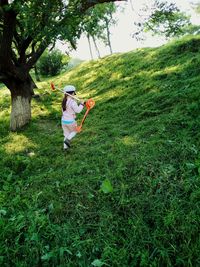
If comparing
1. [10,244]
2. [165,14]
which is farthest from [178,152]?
[165,14]

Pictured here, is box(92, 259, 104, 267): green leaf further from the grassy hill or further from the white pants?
the white pants

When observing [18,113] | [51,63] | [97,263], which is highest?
[51,63]

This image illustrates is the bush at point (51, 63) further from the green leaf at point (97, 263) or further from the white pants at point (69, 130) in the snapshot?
the green leaf at point (97, 263)

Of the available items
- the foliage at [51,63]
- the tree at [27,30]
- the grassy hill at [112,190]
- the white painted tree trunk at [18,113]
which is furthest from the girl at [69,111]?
the foliage at [51,63]

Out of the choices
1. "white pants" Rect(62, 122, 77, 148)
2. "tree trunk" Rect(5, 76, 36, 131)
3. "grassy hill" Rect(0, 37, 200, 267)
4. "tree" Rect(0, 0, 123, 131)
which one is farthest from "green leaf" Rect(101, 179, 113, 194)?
"tree trunk" Rect(5, 76, 36, 131)

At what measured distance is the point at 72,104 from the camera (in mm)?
7582

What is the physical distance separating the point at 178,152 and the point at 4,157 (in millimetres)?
4912

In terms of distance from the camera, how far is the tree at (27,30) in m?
7.32

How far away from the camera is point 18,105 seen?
1050 cm

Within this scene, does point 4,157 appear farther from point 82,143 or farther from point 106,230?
point 106,230

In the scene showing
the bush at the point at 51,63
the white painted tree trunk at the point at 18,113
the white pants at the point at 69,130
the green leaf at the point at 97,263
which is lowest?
the green leaf at the point at 97,263

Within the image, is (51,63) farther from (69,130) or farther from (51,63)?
(69,130)

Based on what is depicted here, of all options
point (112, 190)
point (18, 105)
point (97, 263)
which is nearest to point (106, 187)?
point (112, 190)

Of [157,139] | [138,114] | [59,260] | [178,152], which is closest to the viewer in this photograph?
[59,260]
